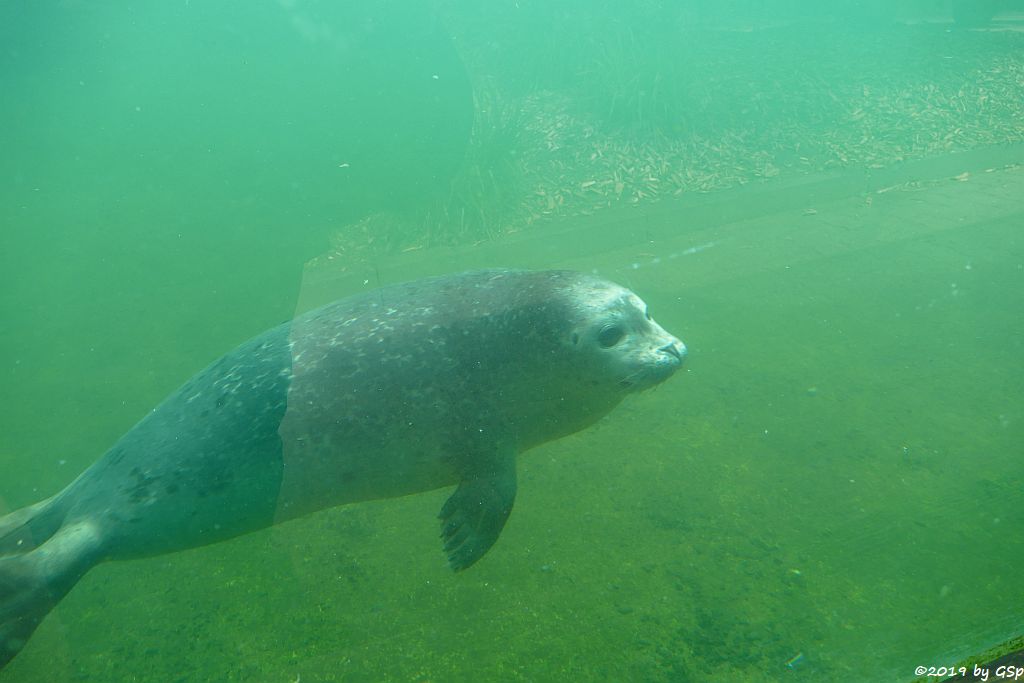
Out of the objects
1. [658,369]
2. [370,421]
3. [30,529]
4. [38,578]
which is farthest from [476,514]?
[30,529]

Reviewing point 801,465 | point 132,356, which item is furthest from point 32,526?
point 801,465

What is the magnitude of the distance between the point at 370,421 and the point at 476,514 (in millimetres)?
616

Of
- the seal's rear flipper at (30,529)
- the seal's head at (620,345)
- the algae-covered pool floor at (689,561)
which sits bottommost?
the algae-covered pool floor at (689,561)

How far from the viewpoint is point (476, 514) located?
2.64 meters

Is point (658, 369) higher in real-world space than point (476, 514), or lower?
higher

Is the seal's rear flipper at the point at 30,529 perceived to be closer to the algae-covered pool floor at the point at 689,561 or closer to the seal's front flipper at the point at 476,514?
the algae-covered pool floor at the point at 689,561

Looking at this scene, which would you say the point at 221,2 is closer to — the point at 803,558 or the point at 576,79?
the point at 576,79

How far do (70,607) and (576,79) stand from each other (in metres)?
10.9

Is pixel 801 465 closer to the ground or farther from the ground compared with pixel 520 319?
closer to the ground

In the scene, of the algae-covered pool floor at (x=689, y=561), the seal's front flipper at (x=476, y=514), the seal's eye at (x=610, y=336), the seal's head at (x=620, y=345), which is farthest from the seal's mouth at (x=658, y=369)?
the seal's front flipper at (x=476, y=514)

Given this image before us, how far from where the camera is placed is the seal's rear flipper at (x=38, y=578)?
7.13 ft

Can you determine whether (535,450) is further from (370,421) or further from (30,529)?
(30,529)

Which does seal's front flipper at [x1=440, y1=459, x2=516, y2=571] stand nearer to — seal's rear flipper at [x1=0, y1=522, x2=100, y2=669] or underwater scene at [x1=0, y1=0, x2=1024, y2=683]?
underwater scene at [x1=0, y1=0, x2=1024, y2=683]

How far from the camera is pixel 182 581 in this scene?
102 inches
